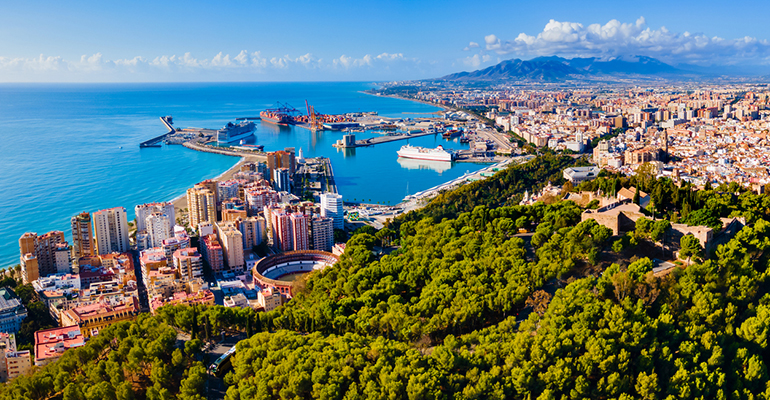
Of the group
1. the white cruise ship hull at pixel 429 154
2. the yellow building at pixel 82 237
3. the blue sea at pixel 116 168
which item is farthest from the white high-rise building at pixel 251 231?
the white cruise ship hull at pixel 429 154

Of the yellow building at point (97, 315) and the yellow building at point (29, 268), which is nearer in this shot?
the yellow building at point (97, 315)

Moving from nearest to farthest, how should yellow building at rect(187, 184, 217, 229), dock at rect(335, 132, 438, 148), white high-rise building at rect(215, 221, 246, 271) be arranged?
white high-rise building at rect(215, 221, 246, 271) < yellow building at rect(187, 184, 217, 229) < dock at rect(335, 132, 438, 148)

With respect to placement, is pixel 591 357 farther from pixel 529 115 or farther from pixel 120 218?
pixel 529 115

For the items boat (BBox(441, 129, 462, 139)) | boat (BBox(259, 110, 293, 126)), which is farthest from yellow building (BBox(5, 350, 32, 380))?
boat (BBox(259, 110, 293, 126))

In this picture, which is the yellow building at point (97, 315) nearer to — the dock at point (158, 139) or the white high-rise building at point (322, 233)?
the white high-rise building at point (322, 233)

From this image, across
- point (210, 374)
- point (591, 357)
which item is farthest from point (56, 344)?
point (591, 357)

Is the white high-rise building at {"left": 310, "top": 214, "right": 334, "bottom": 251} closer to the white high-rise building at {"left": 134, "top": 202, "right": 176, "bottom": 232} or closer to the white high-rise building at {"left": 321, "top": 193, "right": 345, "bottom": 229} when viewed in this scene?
the white high-rise building at {"left": 321, "top": 193, "right": 345, "bottom": 229}
